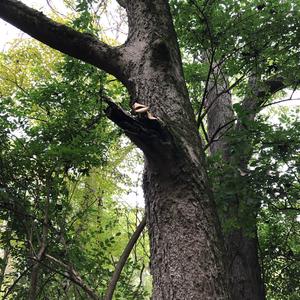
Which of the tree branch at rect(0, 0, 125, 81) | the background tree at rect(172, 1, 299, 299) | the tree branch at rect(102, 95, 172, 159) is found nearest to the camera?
the tree branch at rect(102, 95, 172, 159)

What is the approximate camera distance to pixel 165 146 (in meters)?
1.46

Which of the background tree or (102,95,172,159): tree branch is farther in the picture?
the background tree

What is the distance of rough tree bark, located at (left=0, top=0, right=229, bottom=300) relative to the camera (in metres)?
1.37

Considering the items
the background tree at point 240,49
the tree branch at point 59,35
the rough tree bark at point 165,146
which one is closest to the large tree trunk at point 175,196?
the rough tree bark at point 165,146

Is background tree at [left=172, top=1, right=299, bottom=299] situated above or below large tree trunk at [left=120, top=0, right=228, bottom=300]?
above

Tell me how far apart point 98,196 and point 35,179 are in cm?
167

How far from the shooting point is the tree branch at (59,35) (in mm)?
2025

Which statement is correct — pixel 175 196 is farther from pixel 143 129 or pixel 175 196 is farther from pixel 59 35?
pixel 59 35

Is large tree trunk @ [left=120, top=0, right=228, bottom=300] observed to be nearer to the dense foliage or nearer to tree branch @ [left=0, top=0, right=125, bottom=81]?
tree branch @ [left=0, top=0, right=125, bottom=81]

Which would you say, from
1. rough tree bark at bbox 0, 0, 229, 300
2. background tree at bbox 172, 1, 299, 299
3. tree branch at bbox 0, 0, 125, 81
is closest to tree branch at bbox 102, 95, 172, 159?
rough tree bark at bbox 0, 0, 229, 300

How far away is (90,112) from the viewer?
Answer: 362 centimetres

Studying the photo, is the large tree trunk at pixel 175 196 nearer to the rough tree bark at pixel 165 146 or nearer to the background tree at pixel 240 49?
the rough tree bark at pixel 165 146

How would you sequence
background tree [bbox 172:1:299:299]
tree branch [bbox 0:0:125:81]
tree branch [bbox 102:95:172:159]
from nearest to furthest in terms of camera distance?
tree branch [bbox 102:95:172:159] < tree branch [bbox 0:0:125:81] < background tree [bbox 172:1:299:299]

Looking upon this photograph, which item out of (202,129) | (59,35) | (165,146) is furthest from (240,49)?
(165,146)
